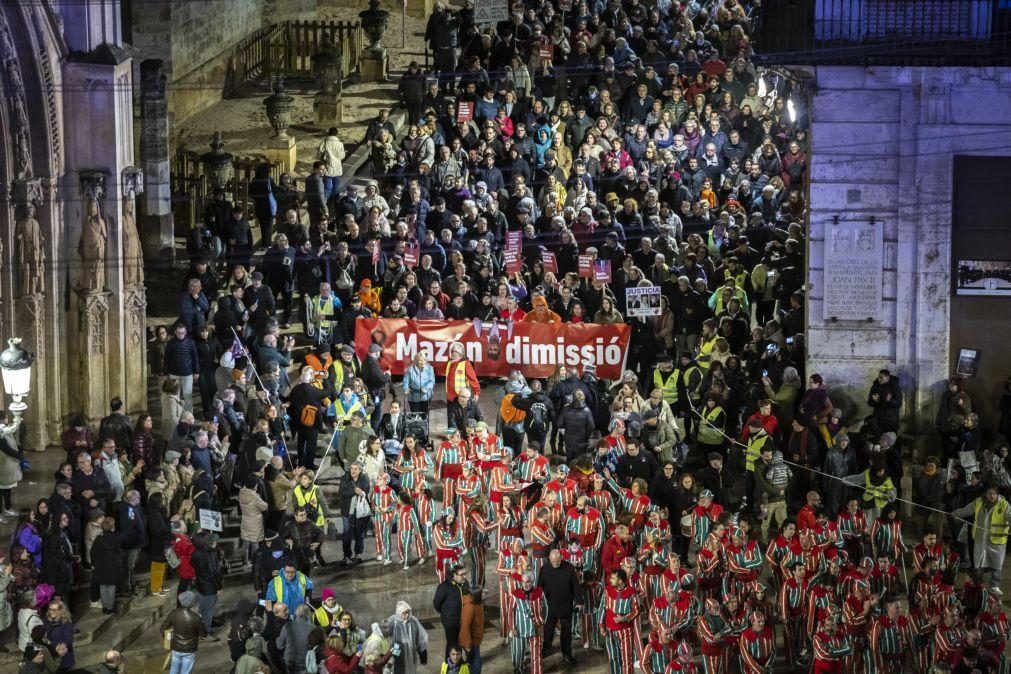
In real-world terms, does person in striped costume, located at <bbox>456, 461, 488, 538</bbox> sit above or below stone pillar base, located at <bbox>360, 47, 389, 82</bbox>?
below

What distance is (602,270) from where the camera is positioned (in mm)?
35500

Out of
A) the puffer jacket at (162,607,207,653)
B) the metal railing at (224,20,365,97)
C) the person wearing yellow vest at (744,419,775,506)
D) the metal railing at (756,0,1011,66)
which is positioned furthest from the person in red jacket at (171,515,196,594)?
the metal railing at (224,20,365,97)

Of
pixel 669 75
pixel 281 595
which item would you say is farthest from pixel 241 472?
pixel 669 75

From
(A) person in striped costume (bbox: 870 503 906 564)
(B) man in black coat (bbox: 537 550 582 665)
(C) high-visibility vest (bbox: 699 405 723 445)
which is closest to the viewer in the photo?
(B) man in black coat (bbox: 537 550 582 665)

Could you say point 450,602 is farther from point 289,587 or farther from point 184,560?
point 184,560

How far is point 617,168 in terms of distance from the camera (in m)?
39.3

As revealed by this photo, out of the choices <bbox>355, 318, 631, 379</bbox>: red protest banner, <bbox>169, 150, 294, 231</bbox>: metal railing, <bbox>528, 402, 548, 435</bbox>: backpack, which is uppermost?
<bbox>169, 150, 294, 231</bbox>: metal railing

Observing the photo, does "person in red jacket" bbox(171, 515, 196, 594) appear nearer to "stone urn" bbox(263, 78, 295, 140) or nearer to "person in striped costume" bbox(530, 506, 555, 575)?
"person in striped costume" bbox(530, 506, 555, 575)

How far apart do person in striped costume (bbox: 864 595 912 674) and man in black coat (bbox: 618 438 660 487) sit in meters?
4.25

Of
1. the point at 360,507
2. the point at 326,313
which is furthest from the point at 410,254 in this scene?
the point at 360,507

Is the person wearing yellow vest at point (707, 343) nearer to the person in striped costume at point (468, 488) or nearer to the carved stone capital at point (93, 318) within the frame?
the person in striped costume at point (468, 488)

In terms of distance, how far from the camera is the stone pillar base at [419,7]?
5303 centimetres

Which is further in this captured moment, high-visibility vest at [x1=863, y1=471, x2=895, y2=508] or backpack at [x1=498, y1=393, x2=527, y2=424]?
backpack at [x1=498, y1=393, x2=527, y2=424]

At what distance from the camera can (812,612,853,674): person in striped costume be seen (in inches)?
1070
